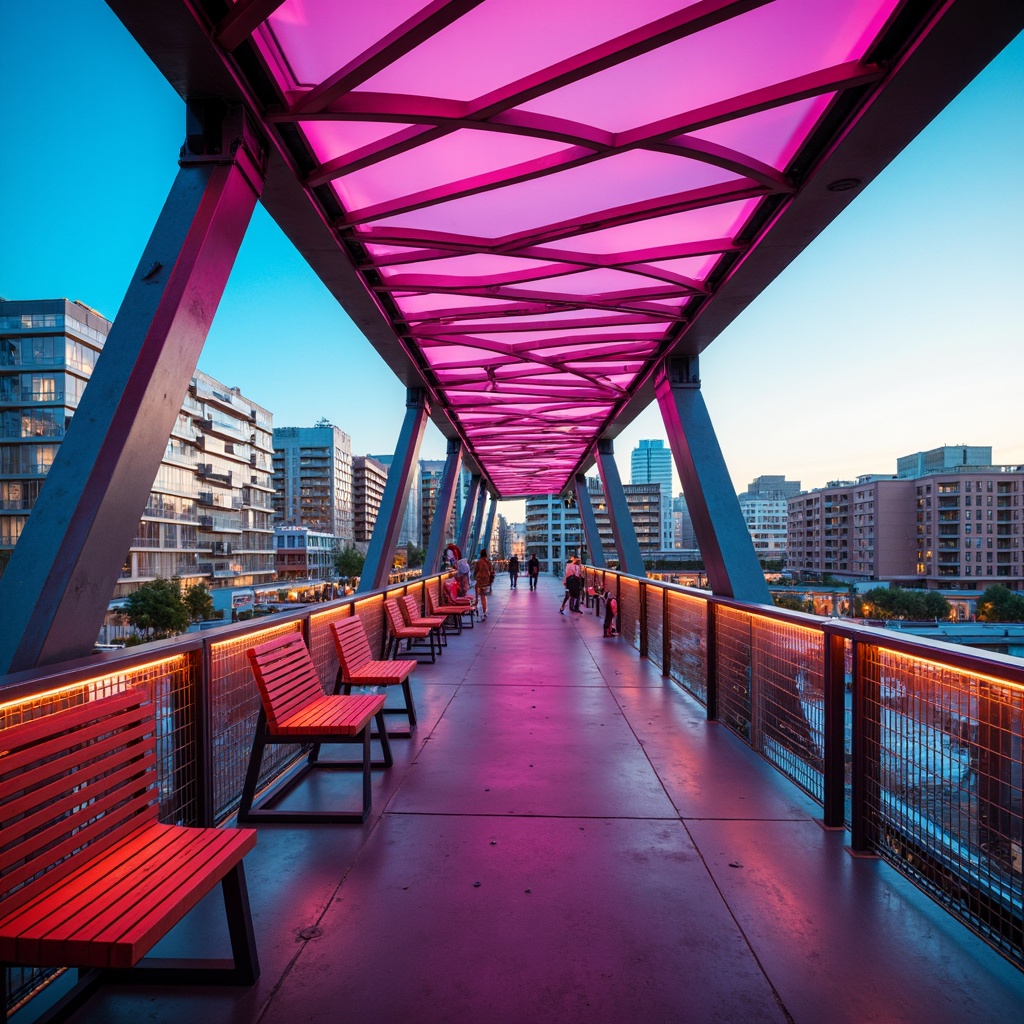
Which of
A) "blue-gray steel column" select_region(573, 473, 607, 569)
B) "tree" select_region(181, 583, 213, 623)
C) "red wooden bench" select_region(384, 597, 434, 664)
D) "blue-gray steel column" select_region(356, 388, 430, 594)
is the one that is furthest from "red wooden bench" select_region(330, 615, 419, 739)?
"tree" select_region(181, 583, 213, 623)

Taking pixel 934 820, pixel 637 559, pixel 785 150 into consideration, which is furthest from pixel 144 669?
pixel 637 559

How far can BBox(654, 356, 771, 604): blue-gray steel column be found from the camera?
7250 millimetres

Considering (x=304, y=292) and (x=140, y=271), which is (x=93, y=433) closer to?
(x=140, y=271)

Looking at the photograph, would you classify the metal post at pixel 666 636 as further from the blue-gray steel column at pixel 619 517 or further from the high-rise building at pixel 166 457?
the high-rise building at pixel 166 457

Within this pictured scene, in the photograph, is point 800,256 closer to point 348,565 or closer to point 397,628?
point 397,628

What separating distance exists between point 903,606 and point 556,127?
66.6 m

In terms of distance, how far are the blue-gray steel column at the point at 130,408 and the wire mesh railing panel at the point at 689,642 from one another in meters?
4.90

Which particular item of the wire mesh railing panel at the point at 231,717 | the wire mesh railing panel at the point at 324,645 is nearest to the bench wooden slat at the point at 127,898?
the wire mesh railing panel at the point at 231,717

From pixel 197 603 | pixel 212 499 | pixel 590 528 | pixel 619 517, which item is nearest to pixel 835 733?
pixel 619 517

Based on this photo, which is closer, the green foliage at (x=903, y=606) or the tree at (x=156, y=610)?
the tree at (x=156, y=610)

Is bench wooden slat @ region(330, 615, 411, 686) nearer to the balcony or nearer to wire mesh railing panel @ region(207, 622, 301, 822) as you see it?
the balcony

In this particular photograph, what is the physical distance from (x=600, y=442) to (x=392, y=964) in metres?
16.0

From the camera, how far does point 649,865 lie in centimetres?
295

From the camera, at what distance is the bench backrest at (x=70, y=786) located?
1.73m
